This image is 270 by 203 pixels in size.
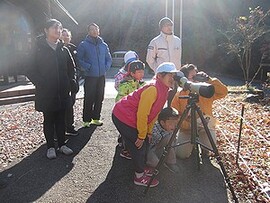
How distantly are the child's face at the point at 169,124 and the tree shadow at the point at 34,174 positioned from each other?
4.44 ft

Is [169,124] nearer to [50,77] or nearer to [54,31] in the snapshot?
[50,77]

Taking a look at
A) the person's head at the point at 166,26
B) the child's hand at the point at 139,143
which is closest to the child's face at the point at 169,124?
the child's hand at the point at 139,143

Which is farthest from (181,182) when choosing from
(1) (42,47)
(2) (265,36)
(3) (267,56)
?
(2) (265,36)

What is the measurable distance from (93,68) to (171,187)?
9.74 feet

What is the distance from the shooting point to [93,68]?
553 cm

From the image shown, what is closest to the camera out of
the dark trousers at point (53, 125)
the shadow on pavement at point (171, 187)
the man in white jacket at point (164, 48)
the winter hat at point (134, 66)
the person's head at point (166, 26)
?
the shadow on pavement at point (171, 187)

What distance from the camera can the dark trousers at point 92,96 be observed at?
18.5 ft

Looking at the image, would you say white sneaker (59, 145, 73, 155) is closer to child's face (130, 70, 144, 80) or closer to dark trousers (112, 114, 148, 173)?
dark trousers (112, 114, 148, 173)

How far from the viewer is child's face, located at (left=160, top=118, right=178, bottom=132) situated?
3618 mm

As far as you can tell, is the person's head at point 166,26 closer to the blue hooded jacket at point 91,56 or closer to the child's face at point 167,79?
the blue hooded jacket at point 91,56

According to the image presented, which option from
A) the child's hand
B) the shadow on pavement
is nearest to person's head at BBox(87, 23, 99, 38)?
the shadow on pavement

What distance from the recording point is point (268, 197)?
299cm

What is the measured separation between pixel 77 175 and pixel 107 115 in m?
3.24

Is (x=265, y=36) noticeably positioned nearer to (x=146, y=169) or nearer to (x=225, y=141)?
(x=225, y=141)
